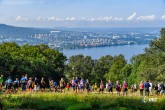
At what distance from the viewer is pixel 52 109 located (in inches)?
728

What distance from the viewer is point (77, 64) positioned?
4476 inches

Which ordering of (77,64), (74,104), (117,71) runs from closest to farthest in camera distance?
(74,104), (117,71), (77,64)

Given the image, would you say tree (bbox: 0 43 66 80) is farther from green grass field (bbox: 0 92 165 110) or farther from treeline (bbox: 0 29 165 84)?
green grass field (bbox: 0 92 165 110)

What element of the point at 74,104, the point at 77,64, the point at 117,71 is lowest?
the point at 117,71

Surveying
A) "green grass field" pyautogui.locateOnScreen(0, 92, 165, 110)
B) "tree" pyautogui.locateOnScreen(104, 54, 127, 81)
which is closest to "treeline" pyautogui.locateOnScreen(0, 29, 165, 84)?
"tree" pyautogui.locateOnScreen(104, 54, 127, 81)

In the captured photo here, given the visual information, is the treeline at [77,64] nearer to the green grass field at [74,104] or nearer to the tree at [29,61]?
the tree at [29,61]

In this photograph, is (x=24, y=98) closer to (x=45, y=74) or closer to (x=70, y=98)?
(x=70, y=98)

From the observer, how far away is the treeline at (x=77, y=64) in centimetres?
6494

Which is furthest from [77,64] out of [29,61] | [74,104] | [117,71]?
[74,104]

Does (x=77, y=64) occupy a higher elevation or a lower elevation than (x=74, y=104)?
lower

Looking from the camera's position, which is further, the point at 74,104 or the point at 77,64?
the point at 77,64

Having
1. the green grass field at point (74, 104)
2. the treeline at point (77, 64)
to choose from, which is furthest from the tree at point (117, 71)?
the green grass field at point (74, 104)

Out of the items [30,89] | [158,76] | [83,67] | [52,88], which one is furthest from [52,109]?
[83,67]

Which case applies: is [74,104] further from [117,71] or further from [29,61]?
[117,71]
